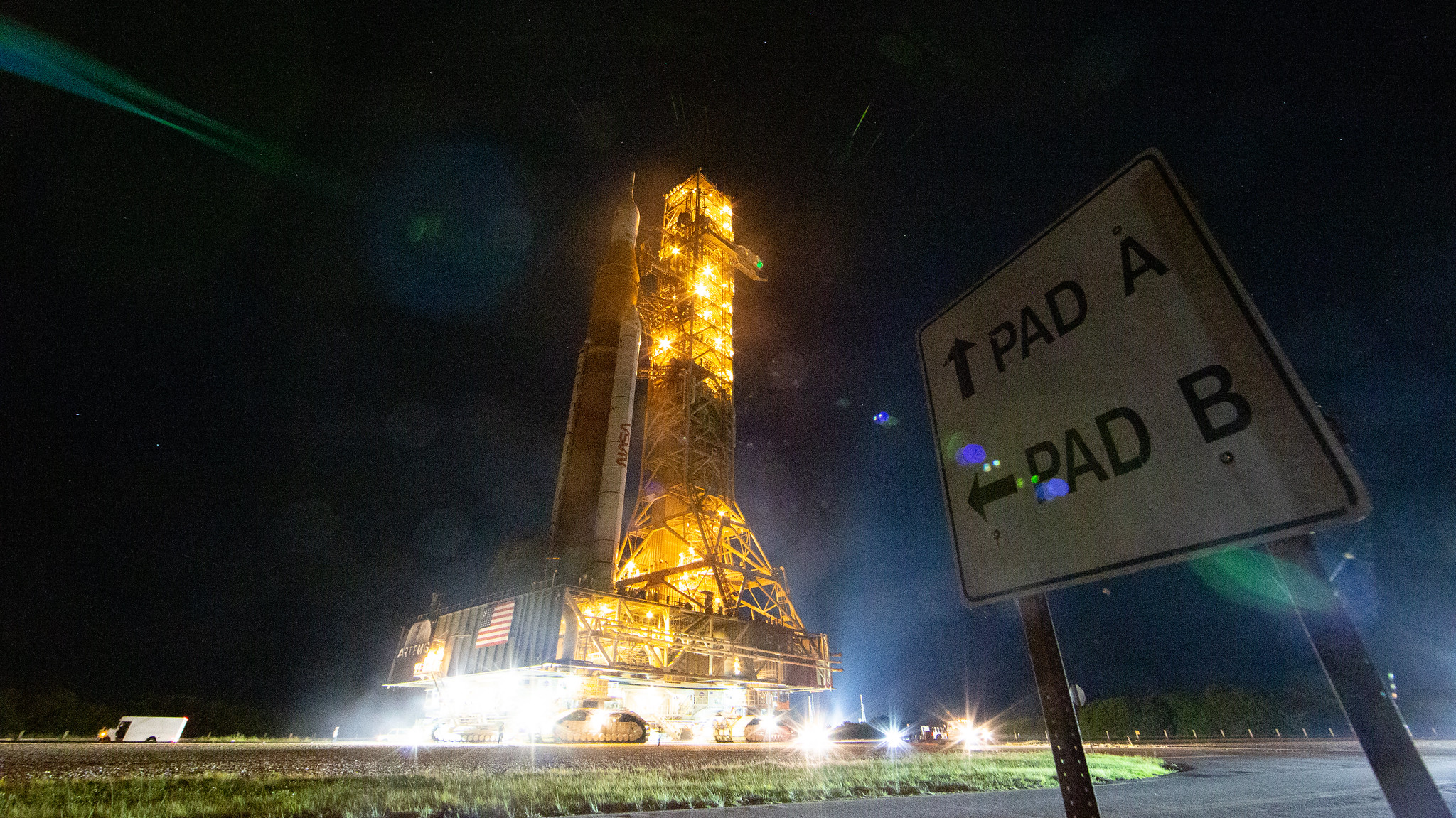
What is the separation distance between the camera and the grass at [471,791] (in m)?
5.43

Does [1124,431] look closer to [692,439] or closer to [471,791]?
[471,791]

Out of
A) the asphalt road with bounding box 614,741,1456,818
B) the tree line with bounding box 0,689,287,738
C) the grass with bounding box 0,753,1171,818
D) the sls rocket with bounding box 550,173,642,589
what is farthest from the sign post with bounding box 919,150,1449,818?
the tree line with bounding box 0,689,287,738

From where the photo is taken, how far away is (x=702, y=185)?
43469 millimetres

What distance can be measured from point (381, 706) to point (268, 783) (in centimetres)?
5331

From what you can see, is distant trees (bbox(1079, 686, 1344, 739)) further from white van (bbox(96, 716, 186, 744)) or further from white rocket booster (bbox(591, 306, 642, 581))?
white van (bbox(96, 716, 186, 744))

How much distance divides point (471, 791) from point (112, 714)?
57780 millimetres

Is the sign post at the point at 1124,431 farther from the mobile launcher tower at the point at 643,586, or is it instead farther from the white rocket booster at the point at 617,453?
the white rocket booster at the point at 617,453

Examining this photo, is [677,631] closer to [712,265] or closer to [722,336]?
[722,336]

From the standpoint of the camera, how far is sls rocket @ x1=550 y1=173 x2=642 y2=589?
28.7 metres

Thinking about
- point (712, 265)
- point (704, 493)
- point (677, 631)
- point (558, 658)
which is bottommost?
point (558, 658)

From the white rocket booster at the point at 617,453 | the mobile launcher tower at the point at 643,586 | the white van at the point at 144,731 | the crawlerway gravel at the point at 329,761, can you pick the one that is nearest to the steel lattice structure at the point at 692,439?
the mobile launcher tower at the point at 643,586

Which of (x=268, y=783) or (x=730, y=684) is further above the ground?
(x=730, y=684)

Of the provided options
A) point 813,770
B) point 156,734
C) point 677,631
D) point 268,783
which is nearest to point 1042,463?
point 268,783

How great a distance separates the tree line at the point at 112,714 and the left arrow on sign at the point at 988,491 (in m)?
56.5
